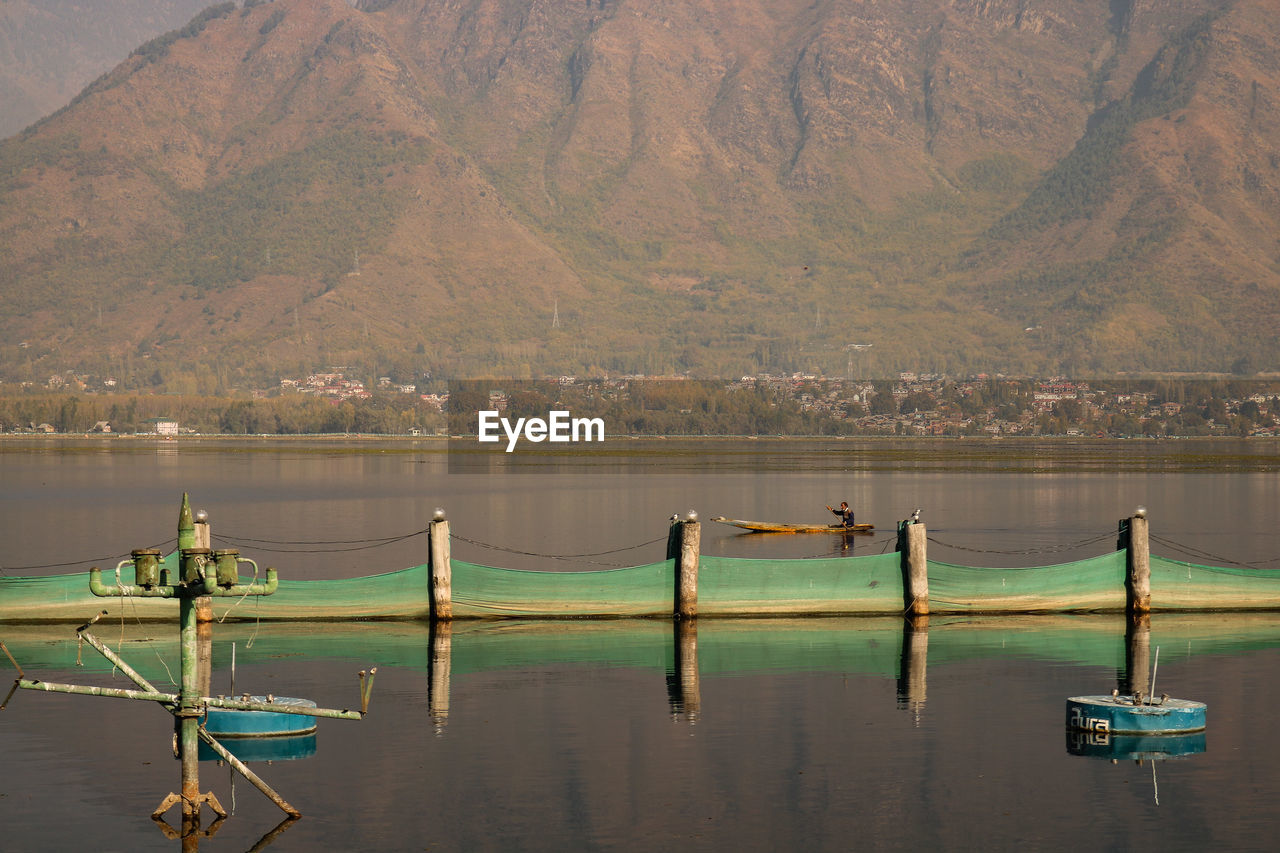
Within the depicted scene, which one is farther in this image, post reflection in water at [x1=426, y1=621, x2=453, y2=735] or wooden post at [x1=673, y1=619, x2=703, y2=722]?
wooden post at [x1=673, y1=619, x2=703, y2=722]

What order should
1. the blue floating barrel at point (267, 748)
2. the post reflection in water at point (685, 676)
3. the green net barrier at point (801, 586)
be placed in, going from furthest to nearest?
the green net barrier at point (801, 586) → the post reflection in water at point (685, 676) → the blue floating barrel at point (267, 748)

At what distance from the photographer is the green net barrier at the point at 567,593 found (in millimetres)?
35247

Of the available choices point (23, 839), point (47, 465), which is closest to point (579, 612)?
point (23, 839)

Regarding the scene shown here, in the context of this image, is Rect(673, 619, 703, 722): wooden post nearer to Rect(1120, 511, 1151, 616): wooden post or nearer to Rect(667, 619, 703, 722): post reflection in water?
Rect(667, 619, 703, 722): post reflection in water

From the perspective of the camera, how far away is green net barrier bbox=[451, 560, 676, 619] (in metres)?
35.2

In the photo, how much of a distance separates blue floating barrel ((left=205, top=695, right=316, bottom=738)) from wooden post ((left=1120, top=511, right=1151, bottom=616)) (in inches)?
760

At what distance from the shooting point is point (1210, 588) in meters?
37.2

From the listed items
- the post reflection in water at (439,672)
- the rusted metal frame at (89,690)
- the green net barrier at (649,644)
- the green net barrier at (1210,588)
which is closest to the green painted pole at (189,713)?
the rusted metal frame at (89,690)

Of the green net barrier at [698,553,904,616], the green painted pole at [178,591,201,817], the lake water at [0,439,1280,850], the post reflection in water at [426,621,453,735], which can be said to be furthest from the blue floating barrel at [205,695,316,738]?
the green net barrier at [698,553,904,616]

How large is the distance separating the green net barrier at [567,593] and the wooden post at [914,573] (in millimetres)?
4859

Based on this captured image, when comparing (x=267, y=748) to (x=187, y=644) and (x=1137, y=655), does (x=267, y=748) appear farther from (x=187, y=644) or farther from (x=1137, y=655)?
(x=1137, y=655)

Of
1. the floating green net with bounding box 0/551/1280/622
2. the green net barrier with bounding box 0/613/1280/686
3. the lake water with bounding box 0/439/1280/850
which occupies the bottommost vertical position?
the lake water with bounding box 0/439/1280/850

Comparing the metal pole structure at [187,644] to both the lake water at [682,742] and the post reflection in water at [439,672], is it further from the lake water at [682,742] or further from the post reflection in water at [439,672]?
the post reflection in water at [439,672]

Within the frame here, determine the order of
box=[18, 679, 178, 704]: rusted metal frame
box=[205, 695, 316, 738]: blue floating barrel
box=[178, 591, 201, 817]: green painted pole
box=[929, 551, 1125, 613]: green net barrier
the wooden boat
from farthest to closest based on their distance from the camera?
the wooden boat → box=[929, 551, 1125, 613]: green net barrier → box=[205, 695, 316, 738]: blue floating barrel → box=[178, 591, 201, 817]: green painted pole → box=[18, 679, 178, 704]: rusted metal frame
